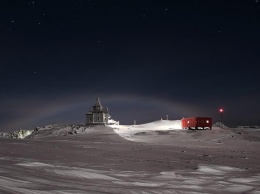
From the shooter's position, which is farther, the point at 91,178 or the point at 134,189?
the point at 91,178

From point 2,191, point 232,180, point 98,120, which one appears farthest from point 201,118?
point 98,120

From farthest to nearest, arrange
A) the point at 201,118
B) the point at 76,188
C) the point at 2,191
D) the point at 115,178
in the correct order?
the point at 201,118 → the point at 115,178 → the point at 76,188 → the point at 2,191

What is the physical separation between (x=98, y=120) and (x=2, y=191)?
84.2 metres

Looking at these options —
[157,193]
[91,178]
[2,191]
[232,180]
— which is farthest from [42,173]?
[232,180]

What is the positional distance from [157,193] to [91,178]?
1.51 meters

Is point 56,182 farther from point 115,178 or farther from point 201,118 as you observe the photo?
point 201,118

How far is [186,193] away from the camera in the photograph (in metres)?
4.45

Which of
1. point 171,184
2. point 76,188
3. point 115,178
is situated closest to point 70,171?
point 115,178

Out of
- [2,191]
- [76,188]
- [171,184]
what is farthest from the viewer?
[171,184]

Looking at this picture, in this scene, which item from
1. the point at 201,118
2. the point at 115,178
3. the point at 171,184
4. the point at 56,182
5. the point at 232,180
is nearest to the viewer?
the point at 56,182

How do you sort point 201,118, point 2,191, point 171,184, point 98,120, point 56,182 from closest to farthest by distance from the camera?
point 2,191, point 56,182, point 171,184, point 201,118, point 98,120

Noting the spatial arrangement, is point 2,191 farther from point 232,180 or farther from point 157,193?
point 232,180

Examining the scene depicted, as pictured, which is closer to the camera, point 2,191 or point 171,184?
point 2,191

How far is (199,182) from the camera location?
18.1 feet
